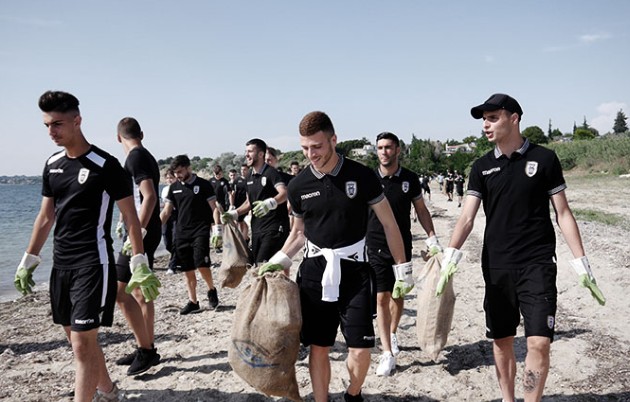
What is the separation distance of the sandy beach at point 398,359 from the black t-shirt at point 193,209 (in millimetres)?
1244

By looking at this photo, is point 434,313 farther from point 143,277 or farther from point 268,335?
point 143,277

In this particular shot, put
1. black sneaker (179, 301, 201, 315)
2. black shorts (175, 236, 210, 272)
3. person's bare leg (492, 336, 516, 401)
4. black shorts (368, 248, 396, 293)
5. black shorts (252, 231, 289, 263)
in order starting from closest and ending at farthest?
person's bare leg (492, 336, 516, 401) → black shorts (368, 248, 396, 293) → black shorts (252, 231, 289, 263) → black shorts (175, 236, 210, 272) → black sneaker (179, 301, 201, 315)

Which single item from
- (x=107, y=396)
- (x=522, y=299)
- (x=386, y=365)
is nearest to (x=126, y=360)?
(x=107, y=396)

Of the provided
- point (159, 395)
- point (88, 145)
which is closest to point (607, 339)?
point (159, 395)

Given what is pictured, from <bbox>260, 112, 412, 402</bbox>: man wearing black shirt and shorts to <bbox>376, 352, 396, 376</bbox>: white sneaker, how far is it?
104 centimetres

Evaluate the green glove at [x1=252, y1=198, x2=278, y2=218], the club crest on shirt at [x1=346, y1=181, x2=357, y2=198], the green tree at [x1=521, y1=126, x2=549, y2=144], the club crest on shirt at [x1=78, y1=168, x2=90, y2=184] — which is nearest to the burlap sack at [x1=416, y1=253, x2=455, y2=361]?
the club crest on shirt at [x1=346, y1=181, x2=357, y2=198]

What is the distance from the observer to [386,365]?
452cm

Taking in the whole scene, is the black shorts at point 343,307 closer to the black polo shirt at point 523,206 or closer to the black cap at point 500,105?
the black polo shirt at point 523,206

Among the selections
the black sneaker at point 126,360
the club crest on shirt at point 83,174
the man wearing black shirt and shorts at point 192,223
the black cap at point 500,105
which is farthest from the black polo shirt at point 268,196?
the black cap at point 500,105

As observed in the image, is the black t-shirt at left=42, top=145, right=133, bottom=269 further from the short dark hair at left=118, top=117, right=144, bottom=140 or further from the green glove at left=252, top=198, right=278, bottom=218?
the green glove at left=252, top=198, right=278, bottom=218

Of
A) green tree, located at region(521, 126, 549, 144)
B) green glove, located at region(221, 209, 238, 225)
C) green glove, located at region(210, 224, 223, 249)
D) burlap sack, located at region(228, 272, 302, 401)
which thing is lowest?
burlap sack, located at region(228, 272, 302, 401)

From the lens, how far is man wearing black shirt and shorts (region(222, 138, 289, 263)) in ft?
21.2

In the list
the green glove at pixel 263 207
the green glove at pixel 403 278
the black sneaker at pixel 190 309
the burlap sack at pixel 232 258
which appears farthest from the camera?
the black sneaker at pixel 190 309

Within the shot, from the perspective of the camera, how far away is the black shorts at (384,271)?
4779 mm
